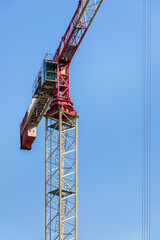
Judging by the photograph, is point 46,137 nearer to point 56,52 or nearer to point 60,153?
point 60,153

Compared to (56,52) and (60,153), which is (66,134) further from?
(56,52)

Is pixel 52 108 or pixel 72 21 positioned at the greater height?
pixel 72 21

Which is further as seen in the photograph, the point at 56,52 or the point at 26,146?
the point at 26,146

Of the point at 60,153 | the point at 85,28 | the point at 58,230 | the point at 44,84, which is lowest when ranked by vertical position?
the point at 58,230

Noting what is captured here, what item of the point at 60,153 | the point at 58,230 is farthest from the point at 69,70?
the point at 58,230

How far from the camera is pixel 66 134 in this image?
8469 centimetres

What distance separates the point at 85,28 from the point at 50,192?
15870 mm

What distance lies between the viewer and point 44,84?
8281 centimetres

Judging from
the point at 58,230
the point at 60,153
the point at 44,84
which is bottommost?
the point at 58,230

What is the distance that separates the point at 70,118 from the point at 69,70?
481cm

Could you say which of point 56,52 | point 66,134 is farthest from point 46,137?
point 56,52

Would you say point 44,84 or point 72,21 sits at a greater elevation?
point 72,21

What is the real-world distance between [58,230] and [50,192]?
3.92 metres

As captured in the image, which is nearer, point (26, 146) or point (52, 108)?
point (52, 108)
